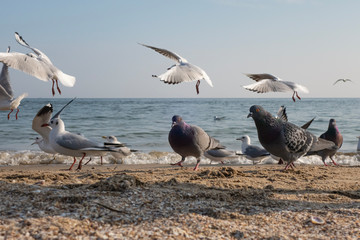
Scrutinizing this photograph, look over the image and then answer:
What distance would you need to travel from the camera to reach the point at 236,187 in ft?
16.0

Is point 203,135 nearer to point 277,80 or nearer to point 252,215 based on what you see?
point 277,80

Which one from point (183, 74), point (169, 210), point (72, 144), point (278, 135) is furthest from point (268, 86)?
point (169, 210)

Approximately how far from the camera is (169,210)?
11.6 ft

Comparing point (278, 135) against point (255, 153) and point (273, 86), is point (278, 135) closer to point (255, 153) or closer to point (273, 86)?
point (273, 86)

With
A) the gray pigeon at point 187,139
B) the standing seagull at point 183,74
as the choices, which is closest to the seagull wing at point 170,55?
the standing seagull at point 183,74

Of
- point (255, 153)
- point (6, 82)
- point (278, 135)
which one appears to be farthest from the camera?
point (255, 153)

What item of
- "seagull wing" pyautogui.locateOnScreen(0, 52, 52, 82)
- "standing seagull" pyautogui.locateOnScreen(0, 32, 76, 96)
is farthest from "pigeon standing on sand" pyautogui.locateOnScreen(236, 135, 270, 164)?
"seagull wing" pyautogui.locateOnScreen(0, 52, 52, 82)

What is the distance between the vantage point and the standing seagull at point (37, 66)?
606 cm

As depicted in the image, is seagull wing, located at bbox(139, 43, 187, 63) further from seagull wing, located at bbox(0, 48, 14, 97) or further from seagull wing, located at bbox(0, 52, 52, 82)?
seagull wing, located at bbox(0, 48, 14, 97)

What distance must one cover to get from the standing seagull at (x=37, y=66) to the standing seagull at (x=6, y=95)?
187cm

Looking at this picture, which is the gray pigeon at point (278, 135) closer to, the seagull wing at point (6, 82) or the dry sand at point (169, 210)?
the dry sand at point (169, 210)

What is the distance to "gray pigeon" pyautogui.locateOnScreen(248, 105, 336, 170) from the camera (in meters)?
6.42

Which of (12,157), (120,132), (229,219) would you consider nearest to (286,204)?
(229,219)

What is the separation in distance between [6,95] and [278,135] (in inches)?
206
